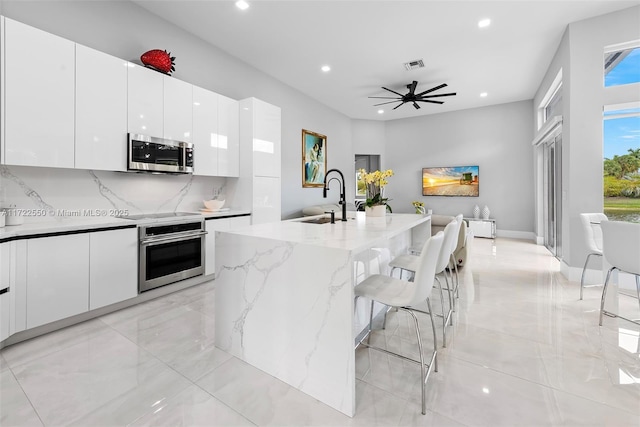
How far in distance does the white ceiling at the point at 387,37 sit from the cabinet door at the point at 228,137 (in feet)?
2.93

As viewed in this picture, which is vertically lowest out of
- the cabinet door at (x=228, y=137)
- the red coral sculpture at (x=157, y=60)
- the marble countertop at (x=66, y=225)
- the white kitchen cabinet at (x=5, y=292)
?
the white kitchen cabinet at (x=5, y=292)

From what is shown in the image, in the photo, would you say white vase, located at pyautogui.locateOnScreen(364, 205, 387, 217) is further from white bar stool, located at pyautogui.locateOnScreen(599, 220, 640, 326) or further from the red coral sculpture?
the red coral sculpture

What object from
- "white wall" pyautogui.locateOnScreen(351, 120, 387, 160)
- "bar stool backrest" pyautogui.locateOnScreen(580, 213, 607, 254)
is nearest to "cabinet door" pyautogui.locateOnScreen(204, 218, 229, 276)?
"bar stool backrest" pyautogui.locateOnScreen(580, 213, 607, 254)

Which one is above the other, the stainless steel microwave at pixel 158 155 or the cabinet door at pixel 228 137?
the cabinet door at pixel 228 137

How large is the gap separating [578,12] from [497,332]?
12.6ft

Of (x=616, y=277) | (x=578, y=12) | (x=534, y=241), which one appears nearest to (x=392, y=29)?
(x=578, y=12)

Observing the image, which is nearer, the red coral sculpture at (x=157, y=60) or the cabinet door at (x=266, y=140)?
the red coral sculpture at (x=157, y=60)

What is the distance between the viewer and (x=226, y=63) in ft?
13.9

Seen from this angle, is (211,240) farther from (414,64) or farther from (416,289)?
(414,64)

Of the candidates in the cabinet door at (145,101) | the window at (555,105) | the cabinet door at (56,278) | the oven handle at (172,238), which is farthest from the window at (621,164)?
the cabinet door at (56,278)

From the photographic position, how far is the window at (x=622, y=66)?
3414 mm

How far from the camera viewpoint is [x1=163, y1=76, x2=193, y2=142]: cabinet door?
316 centimetres

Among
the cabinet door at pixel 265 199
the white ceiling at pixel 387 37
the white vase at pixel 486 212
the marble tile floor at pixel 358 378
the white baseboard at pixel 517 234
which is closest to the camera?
the marble tile floor at pixel 358 378

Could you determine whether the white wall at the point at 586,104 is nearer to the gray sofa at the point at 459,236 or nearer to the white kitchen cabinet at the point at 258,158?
the gray sofa at the point at 459,236
